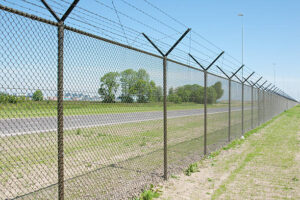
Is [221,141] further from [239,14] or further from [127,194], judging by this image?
[239,14]

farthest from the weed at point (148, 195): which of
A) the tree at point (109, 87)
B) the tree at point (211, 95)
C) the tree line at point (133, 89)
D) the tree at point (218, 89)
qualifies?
the tree at point (218, 89)

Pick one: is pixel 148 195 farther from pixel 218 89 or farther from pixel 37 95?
pixel 218 89

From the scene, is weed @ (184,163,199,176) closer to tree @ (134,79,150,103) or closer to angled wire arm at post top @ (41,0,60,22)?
tree @ (134,79,150,103)

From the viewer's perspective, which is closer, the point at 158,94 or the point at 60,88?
the point at 60,88

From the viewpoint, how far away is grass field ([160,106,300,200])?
177 inches

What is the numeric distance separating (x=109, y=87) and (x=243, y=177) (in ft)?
12.1

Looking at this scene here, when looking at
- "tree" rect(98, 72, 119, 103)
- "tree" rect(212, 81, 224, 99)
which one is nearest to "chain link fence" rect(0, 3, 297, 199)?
"tree" rect(98, 72, 119, 103)

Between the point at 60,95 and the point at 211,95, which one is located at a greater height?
the point at 211,95

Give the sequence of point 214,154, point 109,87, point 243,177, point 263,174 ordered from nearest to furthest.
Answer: point 109,87 → point 243,177 → point 263,174 → point 214,154

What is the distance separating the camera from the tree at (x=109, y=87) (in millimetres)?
3541

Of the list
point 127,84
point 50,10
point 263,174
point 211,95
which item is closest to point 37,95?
point 50,10

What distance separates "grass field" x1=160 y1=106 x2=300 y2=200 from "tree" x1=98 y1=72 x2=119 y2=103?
200cm

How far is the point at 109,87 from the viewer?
3.66m

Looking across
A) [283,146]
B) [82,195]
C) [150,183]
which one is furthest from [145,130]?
[283,146]
